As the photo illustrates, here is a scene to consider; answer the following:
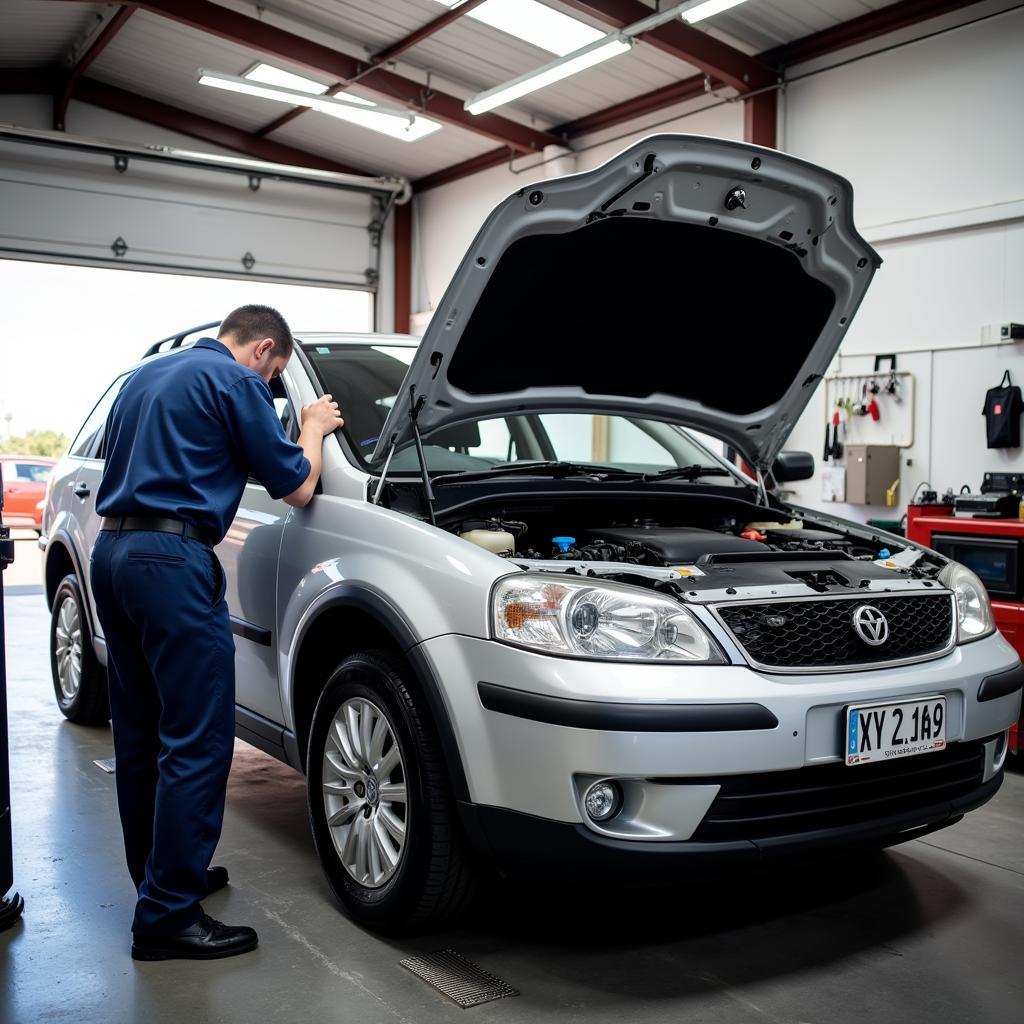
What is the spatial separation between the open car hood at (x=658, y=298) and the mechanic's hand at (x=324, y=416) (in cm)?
18

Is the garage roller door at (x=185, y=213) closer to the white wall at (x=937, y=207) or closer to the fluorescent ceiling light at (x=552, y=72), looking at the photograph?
the fluorescent ceiling light at (x=552, y=72)

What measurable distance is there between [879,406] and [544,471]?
194 inches

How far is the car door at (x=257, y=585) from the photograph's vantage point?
9.81 ft

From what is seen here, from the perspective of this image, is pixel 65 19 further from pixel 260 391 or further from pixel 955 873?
pixel 955 873

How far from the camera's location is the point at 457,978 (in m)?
2.36

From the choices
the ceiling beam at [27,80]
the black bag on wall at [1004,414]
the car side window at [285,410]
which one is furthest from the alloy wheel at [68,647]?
the ceiling beam at [27,80]

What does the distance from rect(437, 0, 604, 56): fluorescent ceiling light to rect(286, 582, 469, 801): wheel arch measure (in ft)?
22.0

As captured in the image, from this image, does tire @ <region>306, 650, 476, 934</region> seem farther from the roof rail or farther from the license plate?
the roof rail

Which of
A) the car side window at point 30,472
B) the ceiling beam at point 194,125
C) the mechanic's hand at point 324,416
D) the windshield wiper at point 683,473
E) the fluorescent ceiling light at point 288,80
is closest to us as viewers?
the mechanic's hand at point 324,416

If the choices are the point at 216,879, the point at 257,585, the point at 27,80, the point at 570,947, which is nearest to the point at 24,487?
the point at 27,80

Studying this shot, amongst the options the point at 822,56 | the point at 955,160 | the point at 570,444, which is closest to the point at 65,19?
the point at 822,56

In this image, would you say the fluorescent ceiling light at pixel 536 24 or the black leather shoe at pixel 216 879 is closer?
the black leather shoe at pixel 216 879

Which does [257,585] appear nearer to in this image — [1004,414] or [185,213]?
[1004,414]

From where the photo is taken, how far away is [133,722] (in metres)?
2.63
